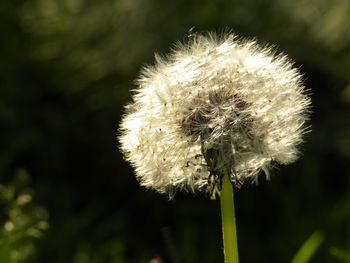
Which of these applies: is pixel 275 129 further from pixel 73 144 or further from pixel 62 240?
pixel 73 144

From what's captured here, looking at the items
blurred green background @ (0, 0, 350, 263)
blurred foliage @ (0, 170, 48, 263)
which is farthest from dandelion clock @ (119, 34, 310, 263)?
blurred green background @ (0, 0, 350, 263)

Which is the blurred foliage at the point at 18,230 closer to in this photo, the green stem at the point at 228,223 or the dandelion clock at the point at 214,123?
the dandelion clock at the point at 214,123

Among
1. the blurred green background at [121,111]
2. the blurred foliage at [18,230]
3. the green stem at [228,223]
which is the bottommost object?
the green stem at [228,223]

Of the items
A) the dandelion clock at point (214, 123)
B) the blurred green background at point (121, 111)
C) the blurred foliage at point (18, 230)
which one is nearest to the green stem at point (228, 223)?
the dandelion clock at point (214, 123)

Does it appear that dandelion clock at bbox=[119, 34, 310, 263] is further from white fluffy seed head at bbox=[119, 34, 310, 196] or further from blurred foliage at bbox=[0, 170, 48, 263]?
blurred foliage at bbox=[0, 170, 48, 263]

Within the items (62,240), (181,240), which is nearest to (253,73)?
(62,240)

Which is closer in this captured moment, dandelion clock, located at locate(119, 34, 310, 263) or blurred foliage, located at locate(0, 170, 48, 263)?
dandelion clock, located at locate(119, 34, 310, 263)
